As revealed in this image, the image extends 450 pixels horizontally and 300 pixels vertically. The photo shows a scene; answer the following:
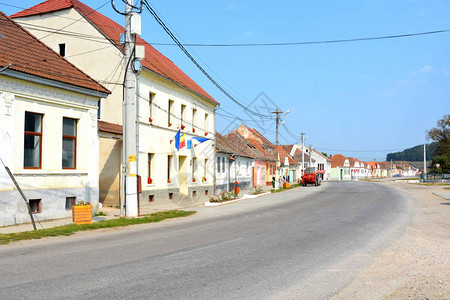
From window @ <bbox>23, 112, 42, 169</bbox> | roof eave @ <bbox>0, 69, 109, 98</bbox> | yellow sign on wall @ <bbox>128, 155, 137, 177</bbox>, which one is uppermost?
roof eave @ <bbox>0, 69, 109, 98</bbox>

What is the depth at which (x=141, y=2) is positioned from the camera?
16031mm

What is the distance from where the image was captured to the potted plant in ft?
46.2

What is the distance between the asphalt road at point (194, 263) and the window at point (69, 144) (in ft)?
15.9

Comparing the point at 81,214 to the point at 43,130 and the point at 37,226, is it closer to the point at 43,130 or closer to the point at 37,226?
the point at 37,226

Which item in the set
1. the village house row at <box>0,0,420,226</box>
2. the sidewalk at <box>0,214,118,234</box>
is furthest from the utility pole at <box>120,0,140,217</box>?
the village house row at <box>0,0,420,226</box>

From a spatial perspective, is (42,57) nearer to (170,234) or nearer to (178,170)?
(170,234)

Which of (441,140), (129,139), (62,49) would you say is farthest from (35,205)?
(441,140)

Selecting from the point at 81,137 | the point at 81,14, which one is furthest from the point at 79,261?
the point at 81,14

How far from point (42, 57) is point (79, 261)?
10885 mm

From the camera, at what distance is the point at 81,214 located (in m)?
14.1

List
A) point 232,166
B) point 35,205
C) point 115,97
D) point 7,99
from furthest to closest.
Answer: point 232,166, point 115,97, point 35,205, point 7,99

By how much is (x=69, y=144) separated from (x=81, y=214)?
3.41 metres

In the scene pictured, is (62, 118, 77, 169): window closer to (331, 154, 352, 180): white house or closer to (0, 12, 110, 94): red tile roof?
(0, 12, 110, 94): red tile roof

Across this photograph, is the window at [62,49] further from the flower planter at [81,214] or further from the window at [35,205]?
the flower planter at [81,214]
